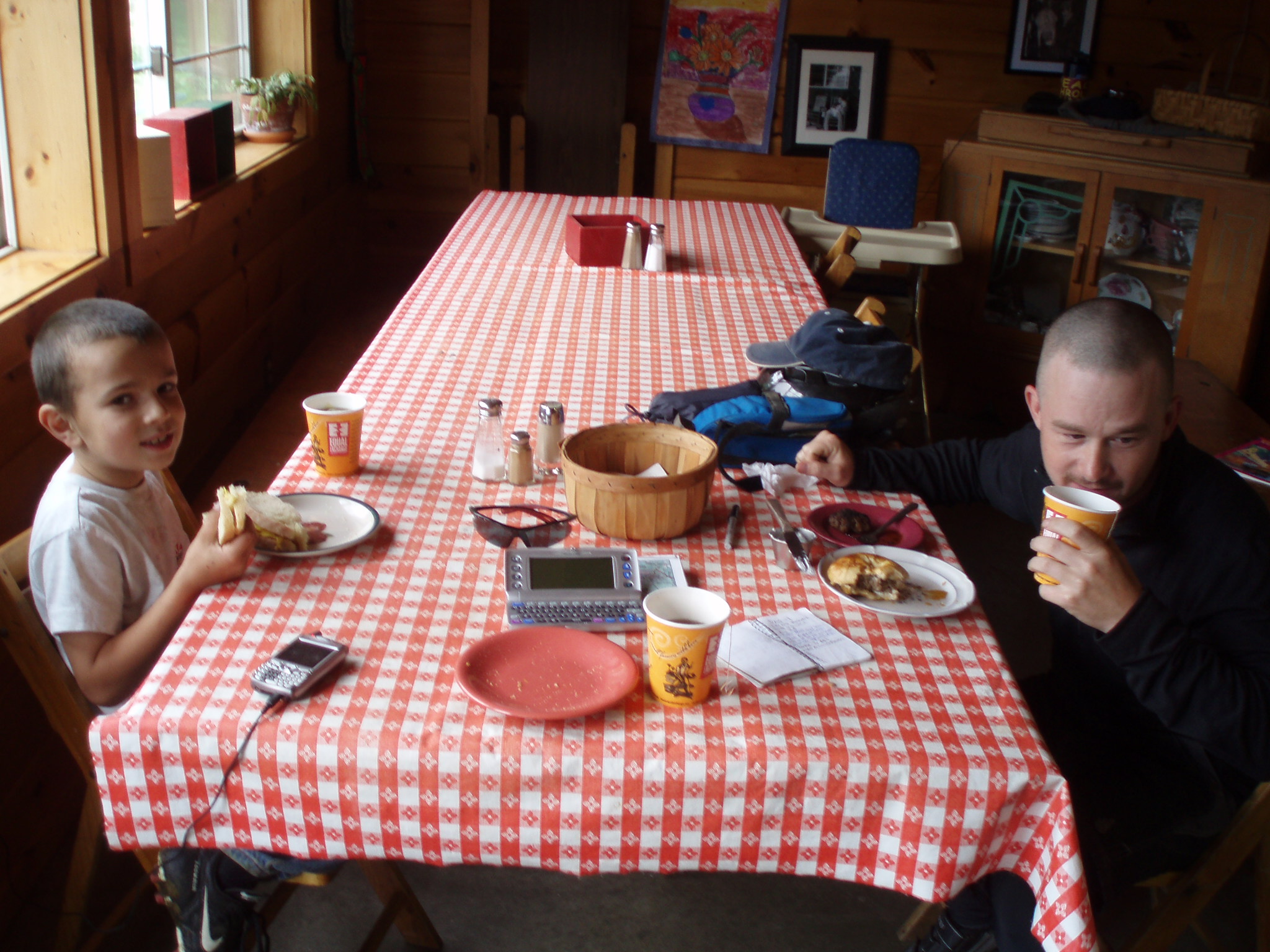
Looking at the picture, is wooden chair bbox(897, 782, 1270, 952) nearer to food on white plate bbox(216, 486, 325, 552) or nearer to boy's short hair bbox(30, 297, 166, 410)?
food on white plate bbox(216, 486, 325, 552)

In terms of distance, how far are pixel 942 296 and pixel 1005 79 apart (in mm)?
1273

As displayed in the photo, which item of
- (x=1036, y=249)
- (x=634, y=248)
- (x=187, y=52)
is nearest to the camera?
(x=634, y=248)

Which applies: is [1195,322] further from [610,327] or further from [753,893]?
[753,893]

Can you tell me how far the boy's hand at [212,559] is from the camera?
1.39m

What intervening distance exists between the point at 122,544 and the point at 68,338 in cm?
30

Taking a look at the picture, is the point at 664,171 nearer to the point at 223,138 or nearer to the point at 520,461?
the point at 223,138

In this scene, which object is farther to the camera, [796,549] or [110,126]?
[110,126]

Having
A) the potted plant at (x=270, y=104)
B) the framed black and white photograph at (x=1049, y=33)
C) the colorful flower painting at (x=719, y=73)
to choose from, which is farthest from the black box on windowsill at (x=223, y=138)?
the framed black and white photograph at (x=1049, y=33)

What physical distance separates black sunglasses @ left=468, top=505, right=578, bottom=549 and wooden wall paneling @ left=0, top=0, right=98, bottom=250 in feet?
4.40

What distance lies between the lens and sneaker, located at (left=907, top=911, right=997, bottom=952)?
1490 millimetres

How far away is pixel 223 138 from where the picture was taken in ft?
11.2

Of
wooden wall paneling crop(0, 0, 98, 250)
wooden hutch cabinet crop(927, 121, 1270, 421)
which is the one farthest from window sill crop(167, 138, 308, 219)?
wooden hutch cabinet crop(927, 121, 1270, 421)

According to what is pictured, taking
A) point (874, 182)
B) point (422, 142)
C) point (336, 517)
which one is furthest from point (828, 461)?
point (422, 142)

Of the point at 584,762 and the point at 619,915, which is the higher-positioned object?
the point at 584,762
